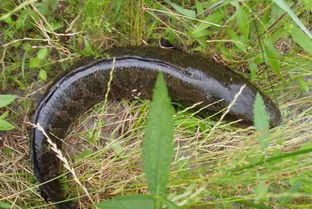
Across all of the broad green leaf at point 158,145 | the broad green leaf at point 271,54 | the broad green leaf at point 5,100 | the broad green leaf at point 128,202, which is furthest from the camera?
the broad green leaf at point 271,54

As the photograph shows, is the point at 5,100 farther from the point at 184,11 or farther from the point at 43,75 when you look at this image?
the point at 184,11

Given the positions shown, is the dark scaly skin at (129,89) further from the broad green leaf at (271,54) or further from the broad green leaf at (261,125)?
the broad green leaf at (261,125)

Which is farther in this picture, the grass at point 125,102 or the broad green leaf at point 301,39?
the grass at point 125,102

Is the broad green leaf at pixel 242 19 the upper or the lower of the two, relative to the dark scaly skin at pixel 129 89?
upper

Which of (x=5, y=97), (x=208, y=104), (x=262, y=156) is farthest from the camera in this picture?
(x=208, y=104)

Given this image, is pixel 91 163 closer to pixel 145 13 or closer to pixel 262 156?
pixel 145 13

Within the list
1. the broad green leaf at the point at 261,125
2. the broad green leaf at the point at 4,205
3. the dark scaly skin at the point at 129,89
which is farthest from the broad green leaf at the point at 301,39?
the broad green leaf at the point at 4,205

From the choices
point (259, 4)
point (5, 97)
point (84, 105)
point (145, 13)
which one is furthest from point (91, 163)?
point (259, 4)
